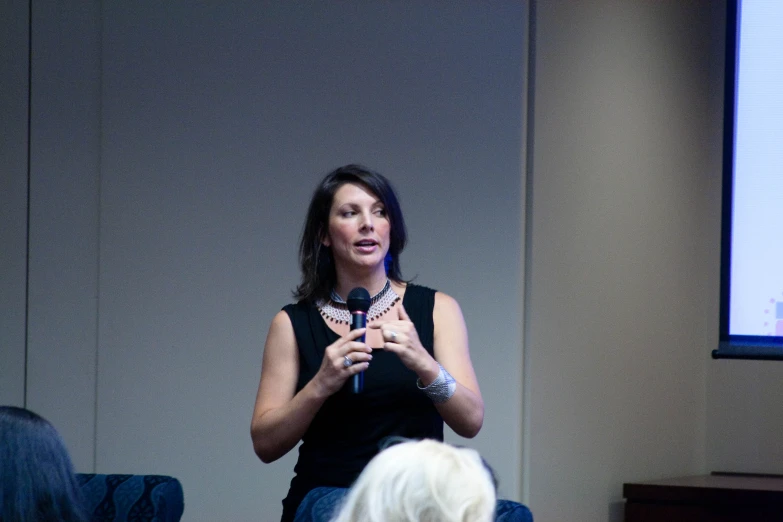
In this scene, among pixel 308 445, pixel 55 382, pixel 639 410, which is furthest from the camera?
pixel 639 410

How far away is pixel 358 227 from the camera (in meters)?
2.42

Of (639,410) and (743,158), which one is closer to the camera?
(743,158)

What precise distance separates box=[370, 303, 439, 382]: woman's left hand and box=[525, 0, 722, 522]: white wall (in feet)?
6.21

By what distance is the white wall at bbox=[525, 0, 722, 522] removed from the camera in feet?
13.4

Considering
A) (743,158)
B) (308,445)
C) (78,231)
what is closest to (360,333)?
(308,445)

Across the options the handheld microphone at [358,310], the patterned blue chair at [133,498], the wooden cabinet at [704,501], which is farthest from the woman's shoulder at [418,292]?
the wooden cabinet at [704,501]

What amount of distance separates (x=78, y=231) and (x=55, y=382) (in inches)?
23.8

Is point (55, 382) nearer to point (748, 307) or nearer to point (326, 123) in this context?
point (326, 123)

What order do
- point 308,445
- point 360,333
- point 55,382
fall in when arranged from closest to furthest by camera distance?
1. point 360,333
2. point 308,445
3. point 55,382

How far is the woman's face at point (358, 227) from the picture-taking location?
2420 mm

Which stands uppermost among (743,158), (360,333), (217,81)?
(217,81)

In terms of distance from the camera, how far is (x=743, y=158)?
4.02 meters

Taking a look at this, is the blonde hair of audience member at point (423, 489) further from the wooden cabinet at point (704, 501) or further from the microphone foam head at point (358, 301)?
the wooden cabinet at point (704, 501)

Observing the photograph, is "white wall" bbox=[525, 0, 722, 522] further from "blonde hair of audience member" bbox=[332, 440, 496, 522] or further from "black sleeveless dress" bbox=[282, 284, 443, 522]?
"blonde hair of audience member" bbox=[332, 440, 496, 522]
